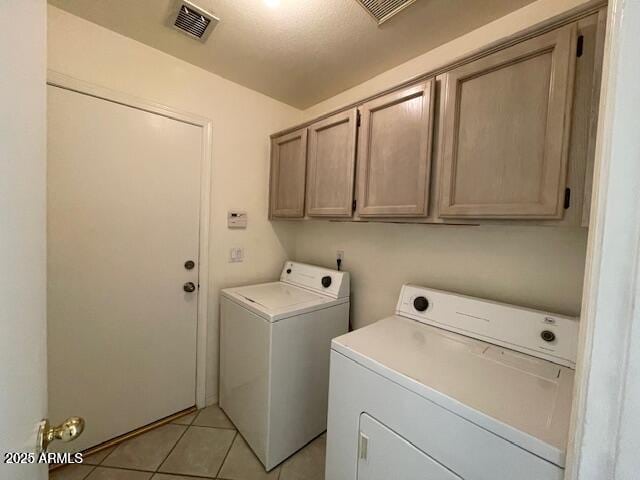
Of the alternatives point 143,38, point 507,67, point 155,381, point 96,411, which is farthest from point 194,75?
point 96,411

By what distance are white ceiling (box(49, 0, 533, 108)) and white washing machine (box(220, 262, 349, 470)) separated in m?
1.45

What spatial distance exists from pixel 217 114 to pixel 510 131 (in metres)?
1.87

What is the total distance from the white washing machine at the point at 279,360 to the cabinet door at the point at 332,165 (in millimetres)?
512

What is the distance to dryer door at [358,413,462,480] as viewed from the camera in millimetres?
847

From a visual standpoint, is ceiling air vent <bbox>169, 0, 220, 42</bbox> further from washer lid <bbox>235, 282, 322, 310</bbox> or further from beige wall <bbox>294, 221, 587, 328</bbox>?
washer lid <bbox>235, 282, 322, 310</bbox>

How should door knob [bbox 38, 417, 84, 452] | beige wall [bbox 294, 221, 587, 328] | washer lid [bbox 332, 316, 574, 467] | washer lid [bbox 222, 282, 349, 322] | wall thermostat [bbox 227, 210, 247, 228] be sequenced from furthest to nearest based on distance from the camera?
wall thermostat [bbox 227, 210, 247, 228] → washer lid [bbox 222, 282, 349, 322] → beige wall [bbox 294, 221, 587, 328] → washer lid [bbox 332, 316, 574, 467] → door knob [bbox 38, 417, 84, 452]

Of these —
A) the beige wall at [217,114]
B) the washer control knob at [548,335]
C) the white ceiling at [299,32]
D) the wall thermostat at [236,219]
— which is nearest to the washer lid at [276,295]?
the beige wall at [217,114]

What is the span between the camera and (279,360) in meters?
1.49

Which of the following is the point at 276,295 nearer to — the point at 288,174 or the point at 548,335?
the point at 288,174

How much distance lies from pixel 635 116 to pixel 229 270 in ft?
7.05

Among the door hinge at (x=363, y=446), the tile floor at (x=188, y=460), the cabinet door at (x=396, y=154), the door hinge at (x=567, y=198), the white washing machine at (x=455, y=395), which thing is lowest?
the tile floor at (x=188, y=460)

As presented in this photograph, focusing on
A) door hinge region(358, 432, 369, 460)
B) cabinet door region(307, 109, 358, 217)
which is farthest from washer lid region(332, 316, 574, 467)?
cabinet door region(307, 109, 358, 217)

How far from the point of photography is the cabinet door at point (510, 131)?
89cm

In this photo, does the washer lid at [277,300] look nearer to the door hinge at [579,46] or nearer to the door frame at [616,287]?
the door frame at [616,287]
